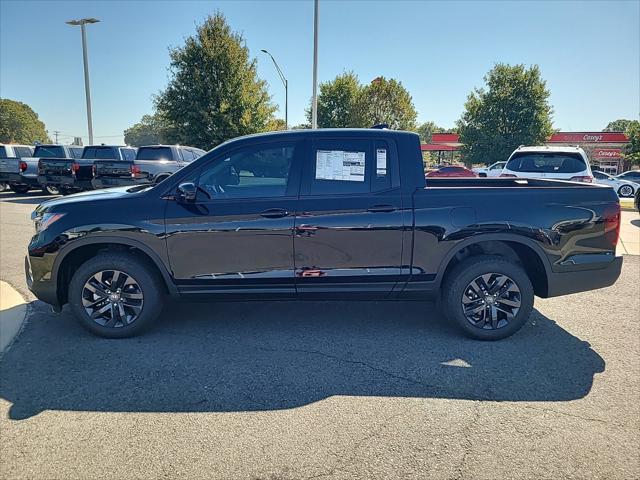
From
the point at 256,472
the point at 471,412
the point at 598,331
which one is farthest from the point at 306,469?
the point at 598,331

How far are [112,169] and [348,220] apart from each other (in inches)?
428

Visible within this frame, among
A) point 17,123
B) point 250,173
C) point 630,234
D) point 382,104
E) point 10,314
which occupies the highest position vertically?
point 17,123

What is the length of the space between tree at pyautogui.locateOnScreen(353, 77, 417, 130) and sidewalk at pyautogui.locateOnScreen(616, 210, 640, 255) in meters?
23.7

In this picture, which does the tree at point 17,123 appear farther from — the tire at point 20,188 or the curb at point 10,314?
the curb at point 10,314

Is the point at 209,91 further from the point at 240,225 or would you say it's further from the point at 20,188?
the point at 240,225

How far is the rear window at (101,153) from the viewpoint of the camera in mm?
16125

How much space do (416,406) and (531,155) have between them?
8.27 m

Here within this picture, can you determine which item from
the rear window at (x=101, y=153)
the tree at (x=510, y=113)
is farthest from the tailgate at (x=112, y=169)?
the tree at (x=510, y=113)

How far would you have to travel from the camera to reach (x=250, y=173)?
392cm

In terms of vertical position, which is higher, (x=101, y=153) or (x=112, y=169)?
(x=101, y=153)

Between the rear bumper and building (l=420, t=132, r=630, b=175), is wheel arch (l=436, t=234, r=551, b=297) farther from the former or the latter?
building (l=420, t=132, r=630, b=175)

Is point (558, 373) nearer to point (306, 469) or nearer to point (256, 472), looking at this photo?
point (306, 469)

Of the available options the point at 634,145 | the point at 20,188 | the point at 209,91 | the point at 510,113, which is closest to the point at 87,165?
the point at 20,188

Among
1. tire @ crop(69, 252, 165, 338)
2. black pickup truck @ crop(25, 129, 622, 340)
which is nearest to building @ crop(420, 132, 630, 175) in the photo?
black pickup truck @ crop(25, 129, 622, 340)
